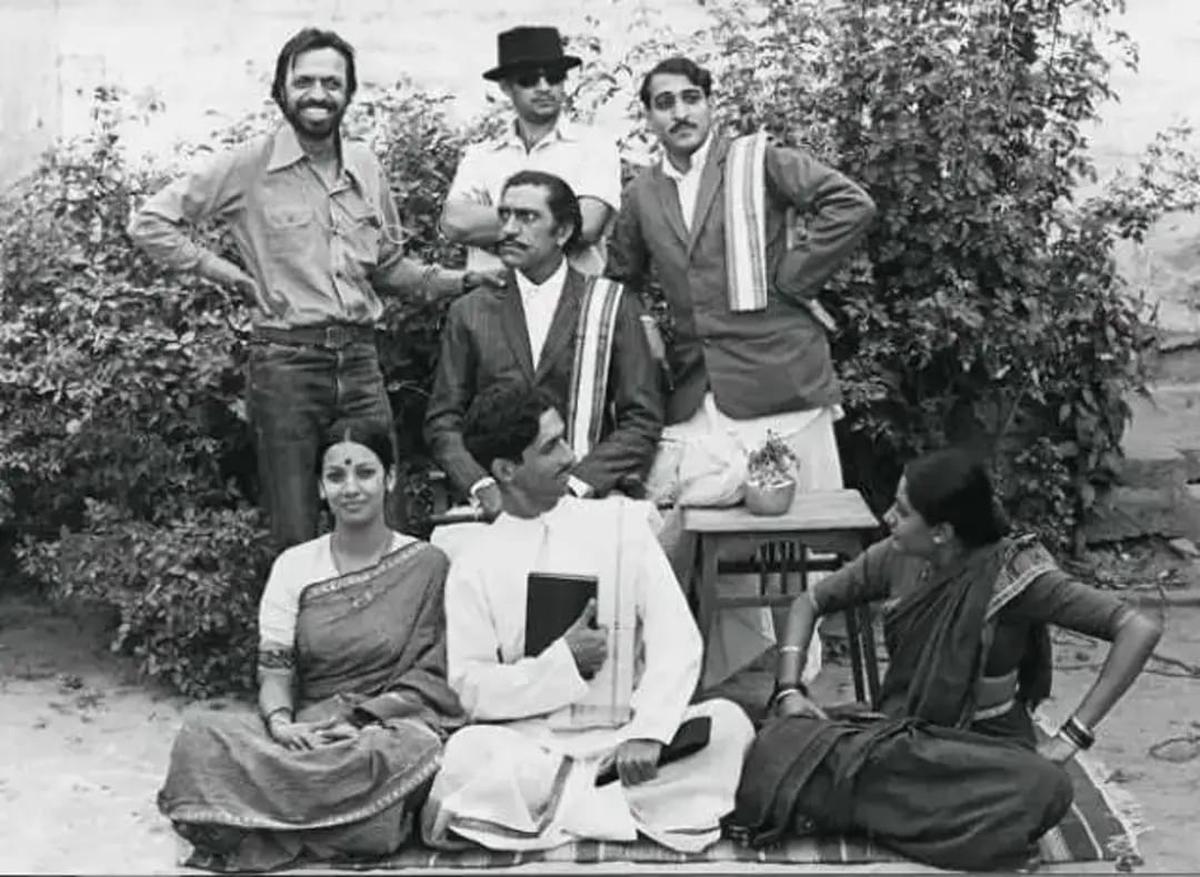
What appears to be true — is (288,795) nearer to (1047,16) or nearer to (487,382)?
(487,382)

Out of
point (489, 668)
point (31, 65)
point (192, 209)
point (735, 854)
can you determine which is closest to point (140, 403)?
point (192, 209)

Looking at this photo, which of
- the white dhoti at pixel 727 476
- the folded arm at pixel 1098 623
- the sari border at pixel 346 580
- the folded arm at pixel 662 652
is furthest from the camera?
the white dhoti at pixel 727 476

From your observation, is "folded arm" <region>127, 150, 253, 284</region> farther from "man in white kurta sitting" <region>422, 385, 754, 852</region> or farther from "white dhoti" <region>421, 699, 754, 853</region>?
"white dhoti" <region>421, 699, 754, 853</region>

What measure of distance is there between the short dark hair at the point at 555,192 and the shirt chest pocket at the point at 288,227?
55cm

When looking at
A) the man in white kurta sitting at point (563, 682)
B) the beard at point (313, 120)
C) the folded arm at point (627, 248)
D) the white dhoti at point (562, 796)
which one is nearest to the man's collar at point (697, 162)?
the folded arm at point (627, 248)

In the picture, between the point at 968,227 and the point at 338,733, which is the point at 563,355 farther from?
the point at 968,227

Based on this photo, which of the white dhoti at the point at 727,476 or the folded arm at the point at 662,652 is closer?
the folded arm at the point at 662,652

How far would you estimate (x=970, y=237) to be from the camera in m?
7.81

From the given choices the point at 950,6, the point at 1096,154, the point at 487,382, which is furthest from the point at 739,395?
the point at 1096,154

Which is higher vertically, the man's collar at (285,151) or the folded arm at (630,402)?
the man's collar at (285,151)

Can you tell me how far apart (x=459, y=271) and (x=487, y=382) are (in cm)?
49

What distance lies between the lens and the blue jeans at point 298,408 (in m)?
6.80

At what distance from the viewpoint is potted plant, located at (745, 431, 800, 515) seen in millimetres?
6609

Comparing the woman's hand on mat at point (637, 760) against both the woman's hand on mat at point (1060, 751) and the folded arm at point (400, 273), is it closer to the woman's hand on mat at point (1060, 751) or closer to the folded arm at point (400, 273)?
the woman's hand on mat at point (1060, 751)
